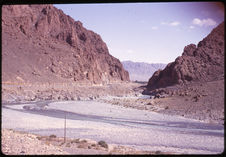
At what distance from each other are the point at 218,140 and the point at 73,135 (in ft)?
25.5

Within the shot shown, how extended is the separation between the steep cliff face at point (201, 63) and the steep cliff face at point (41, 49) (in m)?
26.7

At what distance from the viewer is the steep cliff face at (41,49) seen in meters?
58.2

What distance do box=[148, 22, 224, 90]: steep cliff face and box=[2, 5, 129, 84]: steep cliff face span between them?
26748 millimetres

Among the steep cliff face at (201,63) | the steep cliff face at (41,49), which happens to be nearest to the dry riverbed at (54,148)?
the steep cliff face at (201,63)

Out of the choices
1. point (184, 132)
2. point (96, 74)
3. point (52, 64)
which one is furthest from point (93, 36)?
point (184, 132)

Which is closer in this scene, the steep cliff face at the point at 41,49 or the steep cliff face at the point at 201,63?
the steep cliff face at the point at 201,63

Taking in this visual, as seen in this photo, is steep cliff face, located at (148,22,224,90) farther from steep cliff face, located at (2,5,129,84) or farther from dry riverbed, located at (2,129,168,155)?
dry riverbed, located at (2,129,168,155)

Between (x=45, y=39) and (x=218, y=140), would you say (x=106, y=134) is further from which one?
(x=45, y=39)

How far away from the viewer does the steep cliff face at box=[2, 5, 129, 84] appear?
58.2 metres

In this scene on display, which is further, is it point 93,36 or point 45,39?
point 93,36

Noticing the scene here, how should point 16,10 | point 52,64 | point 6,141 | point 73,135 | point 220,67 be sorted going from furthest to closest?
point 16,10
point 52,64
point 220,67
point 73,135
point 6,141

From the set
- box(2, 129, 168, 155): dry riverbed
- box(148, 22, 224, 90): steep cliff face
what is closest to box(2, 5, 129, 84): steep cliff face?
box(148, 22, 224, 90): steep cliff face

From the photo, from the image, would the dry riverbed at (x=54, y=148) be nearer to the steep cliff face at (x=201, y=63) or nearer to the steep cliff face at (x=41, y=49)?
the steep cliff face at (x=201, y=63)

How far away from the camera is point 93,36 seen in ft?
428
